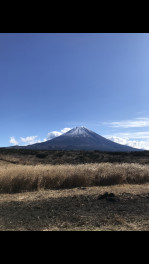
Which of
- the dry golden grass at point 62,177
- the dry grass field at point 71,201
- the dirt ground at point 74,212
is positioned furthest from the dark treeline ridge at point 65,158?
the dirt ground at point 74,212

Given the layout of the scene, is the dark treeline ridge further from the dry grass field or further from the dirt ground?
the dirt ground

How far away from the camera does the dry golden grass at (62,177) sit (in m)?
8.74

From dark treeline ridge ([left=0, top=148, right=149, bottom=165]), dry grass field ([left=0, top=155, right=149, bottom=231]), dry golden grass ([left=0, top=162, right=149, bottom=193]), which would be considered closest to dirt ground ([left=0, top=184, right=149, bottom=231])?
dry grass field ([left=0, top=155, right=149, bottom=231])

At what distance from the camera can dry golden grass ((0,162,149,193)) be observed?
8742 millimetres

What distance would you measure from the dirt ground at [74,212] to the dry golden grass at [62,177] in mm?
1010

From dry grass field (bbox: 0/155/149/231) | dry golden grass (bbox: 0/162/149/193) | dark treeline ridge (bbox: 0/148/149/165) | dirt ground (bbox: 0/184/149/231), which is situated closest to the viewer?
dirt ground (bbox: 0/184/149/231)

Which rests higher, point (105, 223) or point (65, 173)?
point (65, 173)

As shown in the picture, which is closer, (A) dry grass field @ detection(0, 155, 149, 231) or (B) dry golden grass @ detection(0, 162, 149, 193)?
(A) dry grass field @ detection(0, 155, 149, 231)

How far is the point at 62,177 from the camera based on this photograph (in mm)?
9570

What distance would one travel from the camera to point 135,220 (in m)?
4.94

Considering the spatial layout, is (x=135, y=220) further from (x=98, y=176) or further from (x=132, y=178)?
(x=132, y=178)

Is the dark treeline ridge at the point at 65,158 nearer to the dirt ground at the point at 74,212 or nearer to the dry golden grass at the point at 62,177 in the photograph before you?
the dry golden grass at the point at 62,177
